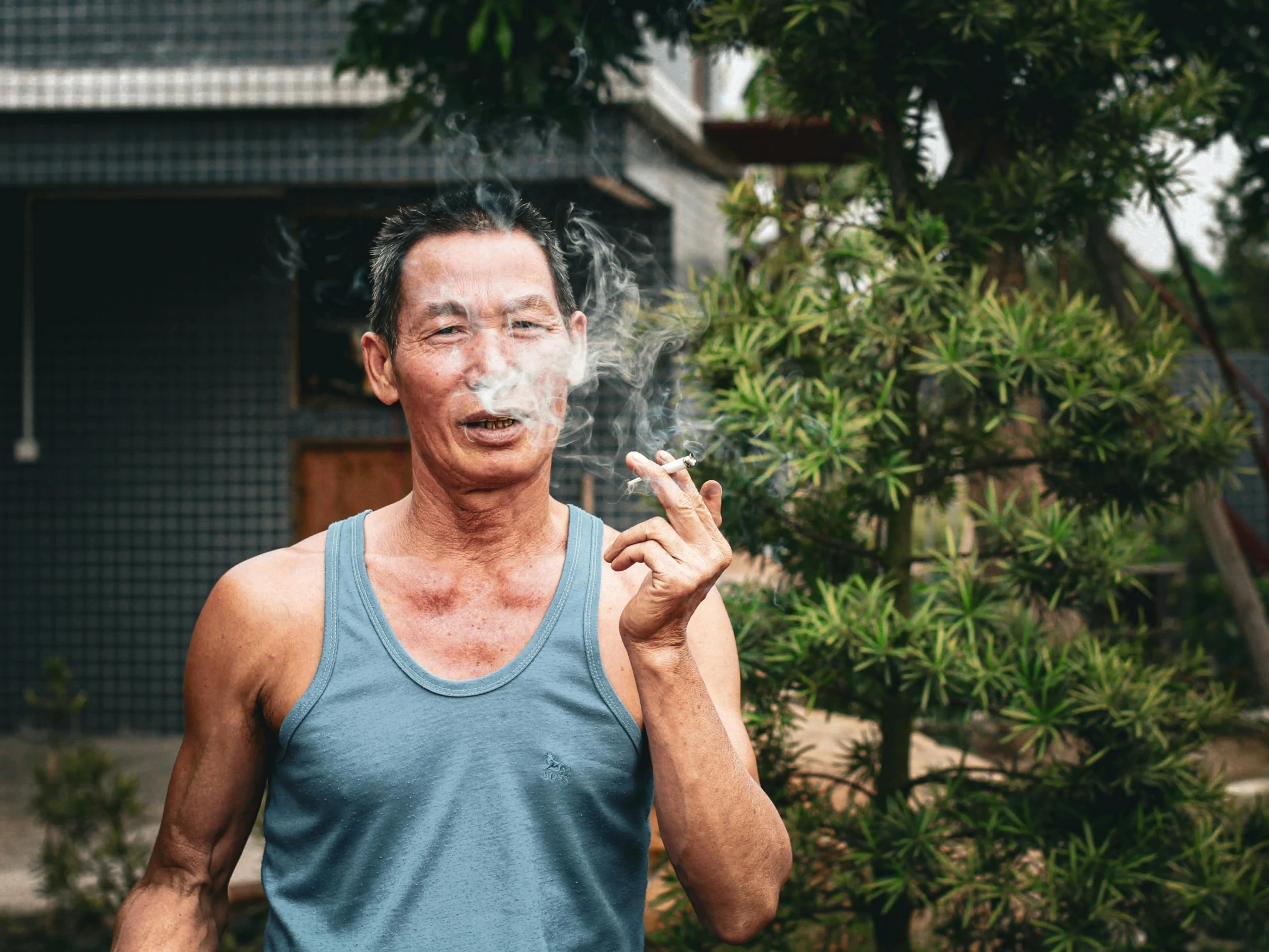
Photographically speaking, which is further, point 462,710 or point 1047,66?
point 1047,66

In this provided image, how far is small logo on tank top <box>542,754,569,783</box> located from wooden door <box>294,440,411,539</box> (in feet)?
19.9

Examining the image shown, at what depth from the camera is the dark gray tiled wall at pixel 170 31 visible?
683 centimetres

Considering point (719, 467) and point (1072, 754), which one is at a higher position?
point (719, 467)

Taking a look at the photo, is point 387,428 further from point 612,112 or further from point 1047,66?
point 1047,66

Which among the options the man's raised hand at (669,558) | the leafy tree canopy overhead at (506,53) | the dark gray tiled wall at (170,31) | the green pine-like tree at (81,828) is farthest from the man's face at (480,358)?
the dark gray tiled wall at (170,31)

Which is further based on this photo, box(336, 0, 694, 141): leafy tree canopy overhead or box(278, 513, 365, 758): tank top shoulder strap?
box(336, 0, 694, 141): leafy tree canopy overhead

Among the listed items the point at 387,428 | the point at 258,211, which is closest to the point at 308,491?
the point at 387,428

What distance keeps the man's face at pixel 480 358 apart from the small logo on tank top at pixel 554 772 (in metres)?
0.42

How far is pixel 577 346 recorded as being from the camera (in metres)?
1.97

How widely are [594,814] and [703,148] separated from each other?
239 inches

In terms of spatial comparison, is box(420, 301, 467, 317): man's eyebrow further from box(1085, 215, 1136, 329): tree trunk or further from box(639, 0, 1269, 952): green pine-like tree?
box(1085, 215, 1136, 329): tree trunk

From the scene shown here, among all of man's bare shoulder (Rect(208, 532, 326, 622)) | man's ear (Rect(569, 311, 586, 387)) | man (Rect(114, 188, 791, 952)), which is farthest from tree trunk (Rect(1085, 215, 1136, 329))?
man's bare shoulder (Rect(208, 532, 326, 622))

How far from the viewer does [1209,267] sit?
16719 mm

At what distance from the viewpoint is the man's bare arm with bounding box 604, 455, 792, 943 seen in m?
1.54
